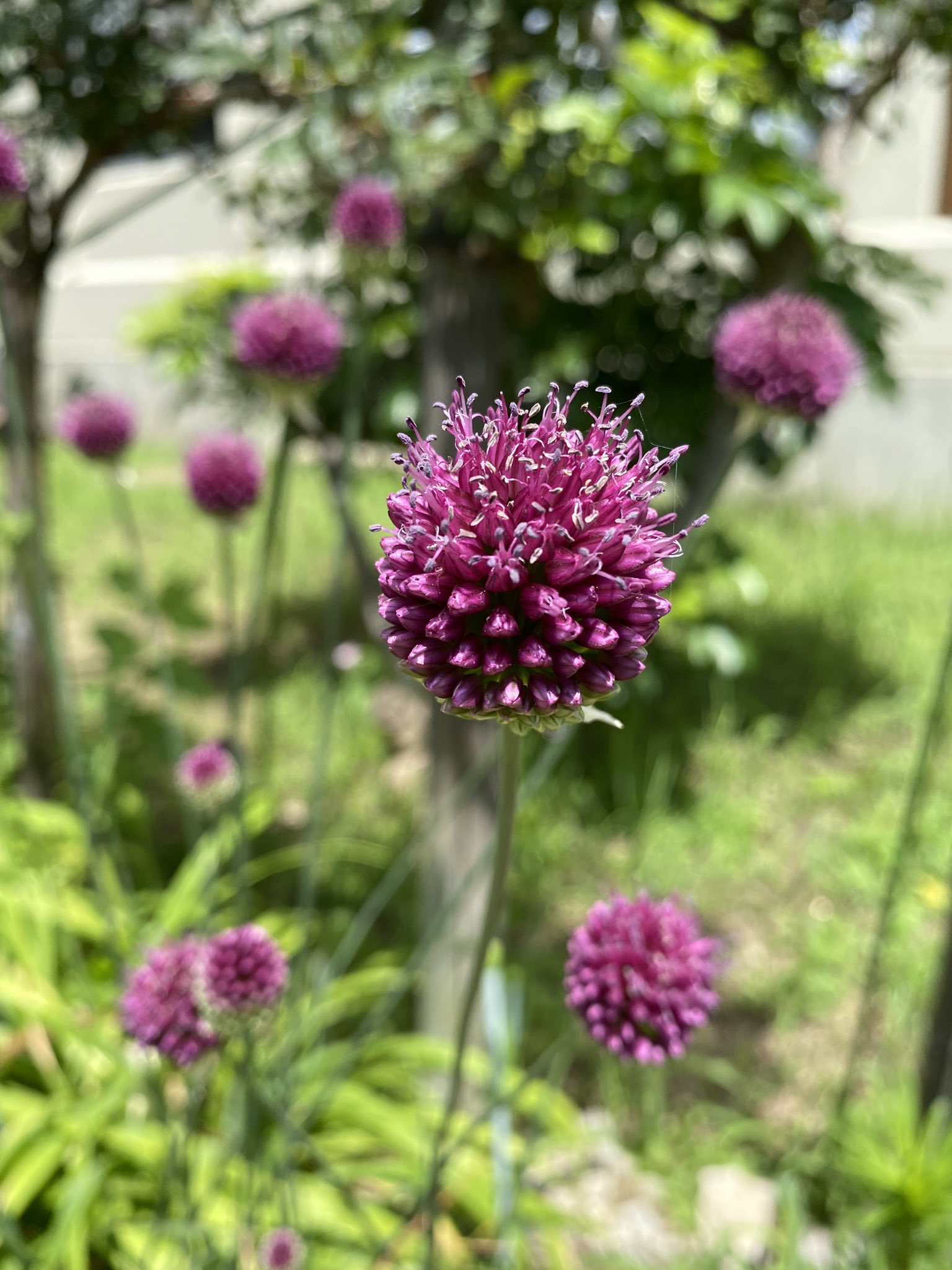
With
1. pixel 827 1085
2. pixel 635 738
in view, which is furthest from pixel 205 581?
pixel 827 1085

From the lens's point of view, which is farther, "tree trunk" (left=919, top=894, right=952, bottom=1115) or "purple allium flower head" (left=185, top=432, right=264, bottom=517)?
"purple allium flower head" (left=185, top=432, right=264, bottom=517)

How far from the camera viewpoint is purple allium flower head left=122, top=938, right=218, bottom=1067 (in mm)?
1066

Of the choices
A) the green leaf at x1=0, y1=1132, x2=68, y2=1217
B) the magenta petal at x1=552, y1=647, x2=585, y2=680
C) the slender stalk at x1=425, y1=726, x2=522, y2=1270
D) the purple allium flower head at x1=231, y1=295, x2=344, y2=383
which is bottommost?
the green leaf at x1=0, y1=1132, x2=68, y2=1217

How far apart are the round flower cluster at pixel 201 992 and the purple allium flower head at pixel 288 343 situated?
82 centimetres

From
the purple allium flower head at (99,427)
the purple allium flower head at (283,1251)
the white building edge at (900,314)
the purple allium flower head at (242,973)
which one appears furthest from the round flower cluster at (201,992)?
the white building edge at (900,314)

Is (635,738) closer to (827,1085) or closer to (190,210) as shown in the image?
(827,1085)

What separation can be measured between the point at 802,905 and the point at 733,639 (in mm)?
707

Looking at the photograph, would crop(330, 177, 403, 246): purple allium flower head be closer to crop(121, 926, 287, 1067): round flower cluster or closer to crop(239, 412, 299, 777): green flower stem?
crop(239, 412, 299, 777): green flower stem

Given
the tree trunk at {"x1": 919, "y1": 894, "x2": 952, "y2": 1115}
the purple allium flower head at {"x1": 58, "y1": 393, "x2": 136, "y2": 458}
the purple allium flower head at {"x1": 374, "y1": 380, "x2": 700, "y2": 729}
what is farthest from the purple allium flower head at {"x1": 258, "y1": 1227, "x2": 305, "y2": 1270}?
the purple allium flower head at {"x1": 58, "y1": 393, "x2": 136, "y2": 458}

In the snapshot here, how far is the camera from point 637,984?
35.8 inches

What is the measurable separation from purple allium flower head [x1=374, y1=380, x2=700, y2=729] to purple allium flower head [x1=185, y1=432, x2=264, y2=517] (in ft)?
3.48

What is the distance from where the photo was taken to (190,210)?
655cm

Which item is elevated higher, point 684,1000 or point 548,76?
point 548,76

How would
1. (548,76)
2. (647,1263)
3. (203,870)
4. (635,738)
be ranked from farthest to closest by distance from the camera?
(635,738) → (203,870) → (548,76) → (647,1263)
